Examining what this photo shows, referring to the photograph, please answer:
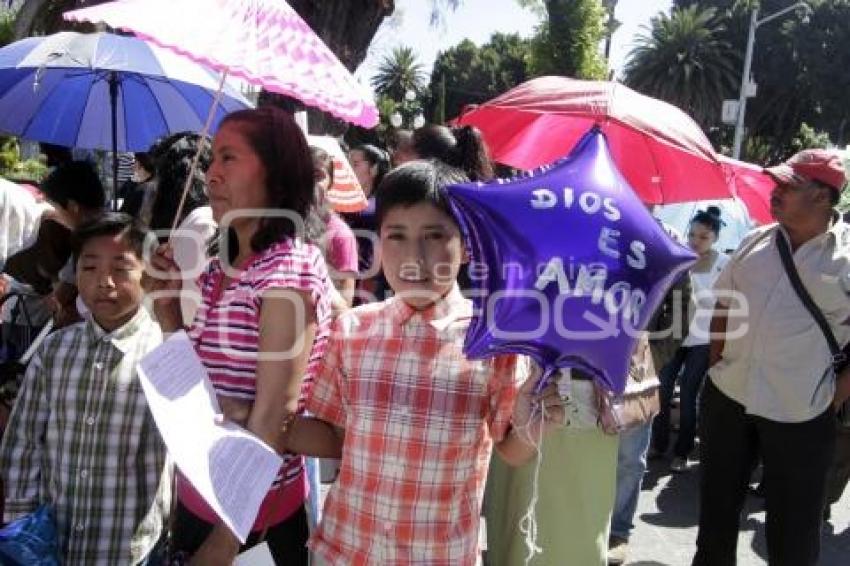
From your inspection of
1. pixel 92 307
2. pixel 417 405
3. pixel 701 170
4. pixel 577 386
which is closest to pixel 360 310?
pixel 417 405

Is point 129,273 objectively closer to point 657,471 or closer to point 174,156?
point 174,156

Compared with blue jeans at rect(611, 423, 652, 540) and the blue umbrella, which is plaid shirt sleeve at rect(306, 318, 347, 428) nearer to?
the blue umbrella

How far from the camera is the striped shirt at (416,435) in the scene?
1604 millimetres

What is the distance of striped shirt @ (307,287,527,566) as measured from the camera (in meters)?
1.60

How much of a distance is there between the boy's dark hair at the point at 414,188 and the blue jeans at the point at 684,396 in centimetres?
411

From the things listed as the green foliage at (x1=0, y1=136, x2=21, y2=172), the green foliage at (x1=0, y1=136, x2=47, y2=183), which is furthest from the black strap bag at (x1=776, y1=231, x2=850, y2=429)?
the green foliage at (x1=0, y1=136, x2=21, y2=172)

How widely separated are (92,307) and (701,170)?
2.15 meters

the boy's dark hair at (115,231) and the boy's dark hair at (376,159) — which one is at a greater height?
the boy's dark hair at (376,159)

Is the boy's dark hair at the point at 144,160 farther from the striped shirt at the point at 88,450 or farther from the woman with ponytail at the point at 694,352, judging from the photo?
the woman with ponytail at the point at 694,352

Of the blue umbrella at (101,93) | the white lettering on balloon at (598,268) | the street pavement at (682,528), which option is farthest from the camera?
the street pavement at (682,528)

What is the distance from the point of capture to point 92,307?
206cm

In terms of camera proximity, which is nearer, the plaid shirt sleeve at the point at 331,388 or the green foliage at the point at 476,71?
the plaid shirt sleeve at the point at 331,388

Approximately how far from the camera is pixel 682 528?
4227 mm

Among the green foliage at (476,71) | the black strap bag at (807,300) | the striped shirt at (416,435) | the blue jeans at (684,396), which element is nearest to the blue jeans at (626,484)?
the black strap bag at (807,300)
